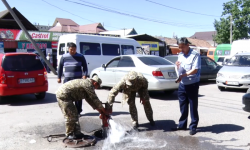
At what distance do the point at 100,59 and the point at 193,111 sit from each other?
34.3 feet

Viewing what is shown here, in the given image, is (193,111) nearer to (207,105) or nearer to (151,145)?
(151,145)

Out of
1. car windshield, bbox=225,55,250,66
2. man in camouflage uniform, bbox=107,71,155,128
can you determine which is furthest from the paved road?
car windshield, bbox=225,55,250,66

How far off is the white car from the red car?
262cm

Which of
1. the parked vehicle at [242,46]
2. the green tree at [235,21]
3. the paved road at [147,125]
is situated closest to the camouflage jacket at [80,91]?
the paved road at [147,125]

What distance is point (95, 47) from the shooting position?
1452 cm

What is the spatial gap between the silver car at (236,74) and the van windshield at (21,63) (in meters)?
7.15

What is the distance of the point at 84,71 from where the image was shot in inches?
243

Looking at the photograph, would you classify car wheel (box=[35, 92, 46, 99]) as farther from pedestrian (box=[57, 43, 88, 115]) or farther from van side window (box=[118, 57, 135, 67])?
van side window (box=[118, 57, 135, 67])

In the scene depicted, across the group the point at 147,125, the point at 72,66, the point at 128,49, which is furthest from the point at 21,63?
the point at 128,49

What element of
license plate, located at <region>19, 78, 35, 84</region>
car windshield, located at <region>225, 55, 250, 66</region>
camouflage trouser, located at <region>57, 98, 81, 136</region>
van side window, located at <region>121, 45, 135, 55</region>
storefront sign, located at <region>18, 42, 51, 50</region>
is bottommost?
camouflage trouser, located at <region>57, 98, 81, 136</region>

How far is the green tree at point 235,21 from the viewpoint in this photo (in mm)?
35844

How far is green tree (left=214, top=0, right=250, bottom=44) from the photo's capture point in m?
35.8

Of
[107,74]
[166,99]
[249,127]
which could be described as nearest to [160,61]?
[166,99]

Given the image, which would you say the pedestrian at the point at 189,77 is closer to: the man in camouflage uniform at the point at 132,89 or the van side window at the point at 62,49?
the man in camouflage uniform at the point at 132,89
